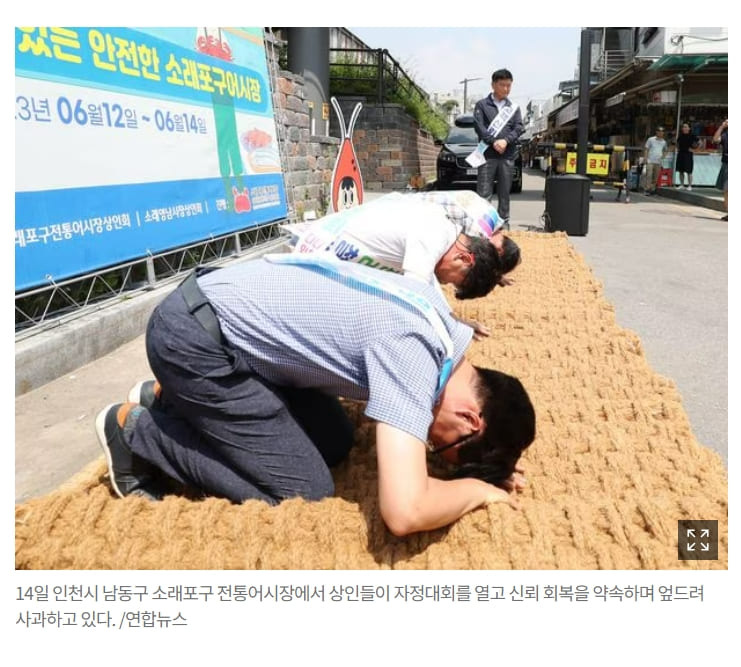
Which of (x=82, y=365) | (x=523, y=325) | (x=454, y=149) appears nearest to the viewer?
(x=82, y=365)

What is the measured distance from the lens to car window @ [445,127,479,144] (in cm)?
1332

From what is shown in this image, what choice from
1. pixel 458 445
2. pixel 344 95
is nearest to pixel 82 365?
pixel 458 445

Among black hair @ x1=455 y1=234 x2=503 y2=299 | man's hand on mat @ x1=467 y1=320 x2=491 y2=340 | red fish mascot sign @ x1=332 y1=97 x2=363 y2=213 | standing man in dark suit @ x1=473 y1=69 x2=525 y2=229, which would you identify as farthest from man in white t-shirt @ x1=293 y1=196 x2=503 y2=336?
standing man in dark suit @ x1=473 y1=69 x2=525 y2=229

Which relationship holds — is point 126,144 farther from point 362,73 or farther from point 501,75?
point 362,73

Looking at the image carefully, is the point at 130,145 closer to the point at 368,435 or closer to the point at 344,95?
the point at 368,435

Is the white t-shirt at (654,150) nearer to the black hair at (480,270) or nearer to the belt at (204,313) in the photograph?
the black hair at (480,270)

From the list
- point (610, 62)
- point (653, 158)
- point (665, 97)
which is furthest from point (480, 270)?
point (610, 62)

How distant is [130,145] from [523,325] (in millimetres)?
2327

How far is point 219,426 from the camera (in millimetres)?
1839

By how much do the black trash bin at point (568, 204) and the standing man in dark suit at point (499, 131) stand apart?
102 centimetres

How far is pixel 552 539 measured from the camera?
1626 mm

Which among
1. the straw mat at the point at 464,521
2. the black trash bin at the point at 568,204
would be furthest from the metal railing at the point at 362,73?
the straw mat at the point at 464,521

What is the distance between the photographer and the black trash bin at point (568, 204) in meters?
7.77

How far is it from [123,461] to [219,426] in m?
0.38
